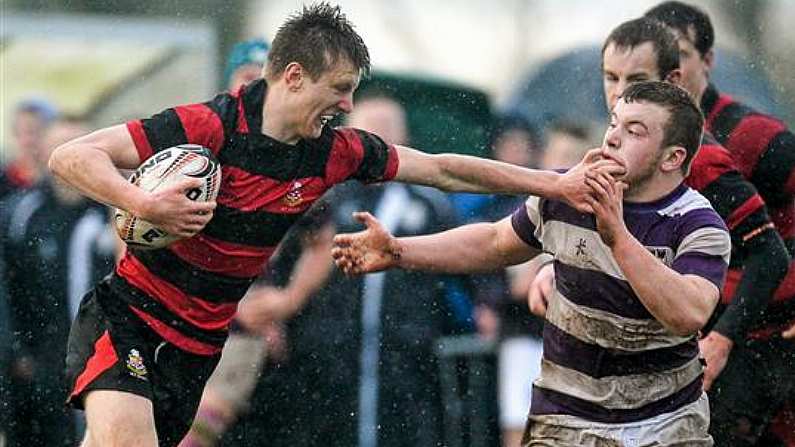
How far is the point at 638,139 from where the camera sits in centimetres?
651

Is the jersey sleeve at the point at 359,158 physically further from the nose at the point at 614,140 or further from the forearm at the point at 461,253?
the nose at the point at 614,140

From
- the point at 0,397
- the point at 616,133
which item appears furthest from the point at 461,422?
the point at 616,133

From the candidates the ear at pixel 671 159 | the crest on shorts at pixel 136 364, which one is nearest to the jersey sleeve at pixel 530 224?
the ear at pixel 671 159

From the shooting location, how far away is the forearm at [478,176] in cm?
692

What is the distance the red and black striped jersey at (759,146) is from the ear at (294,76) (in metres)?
1.77

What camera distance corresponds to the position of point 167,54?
38.4 feet

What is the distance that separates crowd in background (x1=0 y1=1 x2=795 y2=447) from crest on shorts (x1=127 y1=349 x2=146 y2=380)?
2.01 meters

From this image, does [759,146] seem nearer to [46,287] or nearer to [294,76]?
[294,76]

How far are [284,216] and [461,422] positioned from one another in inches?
95.3

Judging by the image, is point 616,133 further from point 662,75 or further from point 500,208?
point 500,208

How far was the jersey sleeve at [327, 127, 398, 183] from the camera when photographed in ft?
23.7

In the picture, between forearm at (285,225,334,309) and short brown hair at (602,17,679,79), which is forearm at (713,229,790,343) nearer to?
short brown hair at (602,17,679,79)

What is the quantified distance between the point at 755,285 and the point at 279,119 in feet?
6.22

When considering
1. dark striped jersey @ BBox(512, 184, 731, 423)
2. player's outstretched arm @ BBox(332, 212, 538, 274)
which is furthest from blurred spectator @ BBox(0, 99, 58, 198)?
dark striped jersey @ BBox(512, 184, 731, 423)
